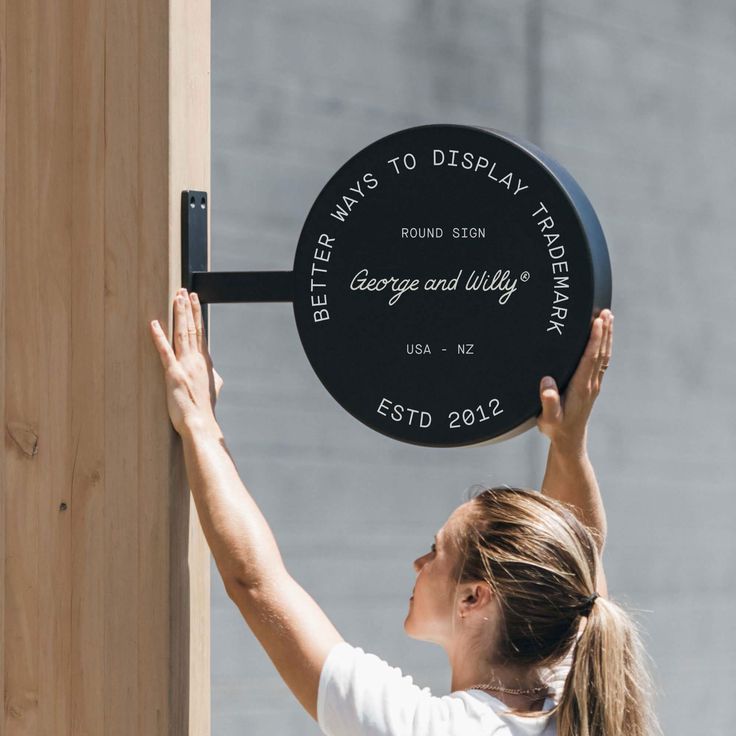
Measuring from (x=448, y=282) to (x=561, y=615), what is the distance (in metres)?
0.54

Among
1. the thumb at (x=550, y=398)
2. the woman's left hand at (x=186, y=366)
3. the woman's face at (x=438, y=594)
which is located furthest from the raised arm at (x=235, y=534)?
the thumb at (x=550, y=398)

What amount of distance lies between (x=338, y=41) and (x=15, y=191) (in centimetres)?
166

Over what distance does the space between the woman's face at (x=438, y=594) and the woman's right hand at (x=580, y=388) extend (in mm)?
193

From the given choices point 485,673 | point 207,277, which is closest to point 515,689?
point 485,673

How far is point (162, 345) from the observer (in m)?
2.12

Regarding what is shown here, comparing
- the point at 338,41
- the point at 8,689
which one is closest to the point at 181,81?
the point at 8,689

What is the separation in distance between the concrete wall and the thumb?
1.68m

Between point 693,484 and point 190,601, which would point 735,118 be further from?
point 190,601

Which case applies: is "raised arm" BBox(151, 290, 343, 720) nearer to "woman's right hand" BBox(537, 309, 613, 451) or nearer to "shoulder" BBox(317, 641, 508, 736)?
"shoulder" BBox(317, 641, 508, 736)

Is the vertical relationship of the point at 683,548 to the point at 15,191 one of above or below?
below

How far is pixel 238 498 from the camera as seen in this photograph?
6.51 ft

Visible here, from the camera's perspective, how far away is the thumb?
75.0 inches

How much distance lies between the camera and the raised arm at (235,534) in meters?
1.80

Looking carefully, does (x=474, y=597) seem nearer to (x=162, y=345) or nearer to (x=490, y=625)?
(x=490, y=625)
